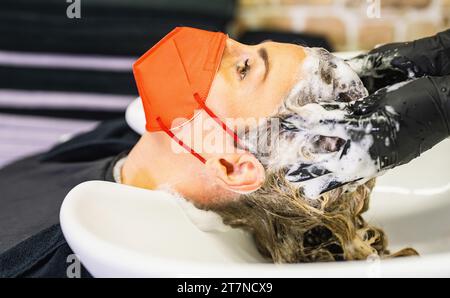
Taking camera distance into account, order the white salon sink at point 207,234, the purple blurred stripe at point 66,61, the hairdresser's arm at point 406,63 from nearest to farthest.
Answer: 1. the white salon sink at point 207,234
2. the hairdresser's arm at point 406,63
3. the purple blurred stripe at point 66,61

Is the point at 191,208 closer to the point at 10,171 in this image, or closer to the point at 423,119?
the point at 423,119

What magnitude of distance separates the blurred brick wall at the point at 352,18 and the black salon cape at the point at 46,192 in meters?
0.66

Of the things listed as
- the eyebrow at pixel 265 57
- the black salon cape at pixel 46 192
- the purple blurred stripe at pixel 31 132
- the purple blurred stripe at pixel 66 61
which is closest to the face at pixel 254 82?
the eyebrow at pixel 265 57

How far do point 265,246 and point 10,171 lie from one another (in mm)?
754

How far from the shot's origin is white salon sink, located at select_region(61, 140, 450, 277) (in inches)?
34.7

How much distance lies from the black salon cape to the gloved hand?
466mm

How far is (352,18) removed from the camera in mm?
1933

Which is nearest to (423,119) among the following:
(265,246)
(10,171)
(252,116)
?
(252,116)

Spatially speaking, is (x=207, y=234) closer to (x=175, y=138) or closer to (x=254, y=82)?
(x=175, y=138)

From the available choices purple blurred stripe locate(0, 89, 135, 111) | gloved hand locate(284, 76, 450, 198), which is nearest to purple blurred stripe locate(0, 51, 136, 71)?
purple blurred stripe locate(0, 89, 135, 111)

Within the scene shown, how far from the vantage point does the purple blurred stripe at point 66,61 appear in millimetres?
1883

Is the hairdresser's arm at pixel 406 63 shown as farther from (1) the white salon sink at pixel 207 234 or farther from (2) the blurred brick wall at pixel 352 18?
(2) the blurred brick wall at pixel 352 18

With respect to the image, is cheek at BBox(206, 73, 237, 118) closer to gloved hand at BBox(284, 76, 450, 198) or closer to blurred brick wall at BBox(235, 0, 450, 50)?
gloved hand at BBox(284, 76, 450, 198)
